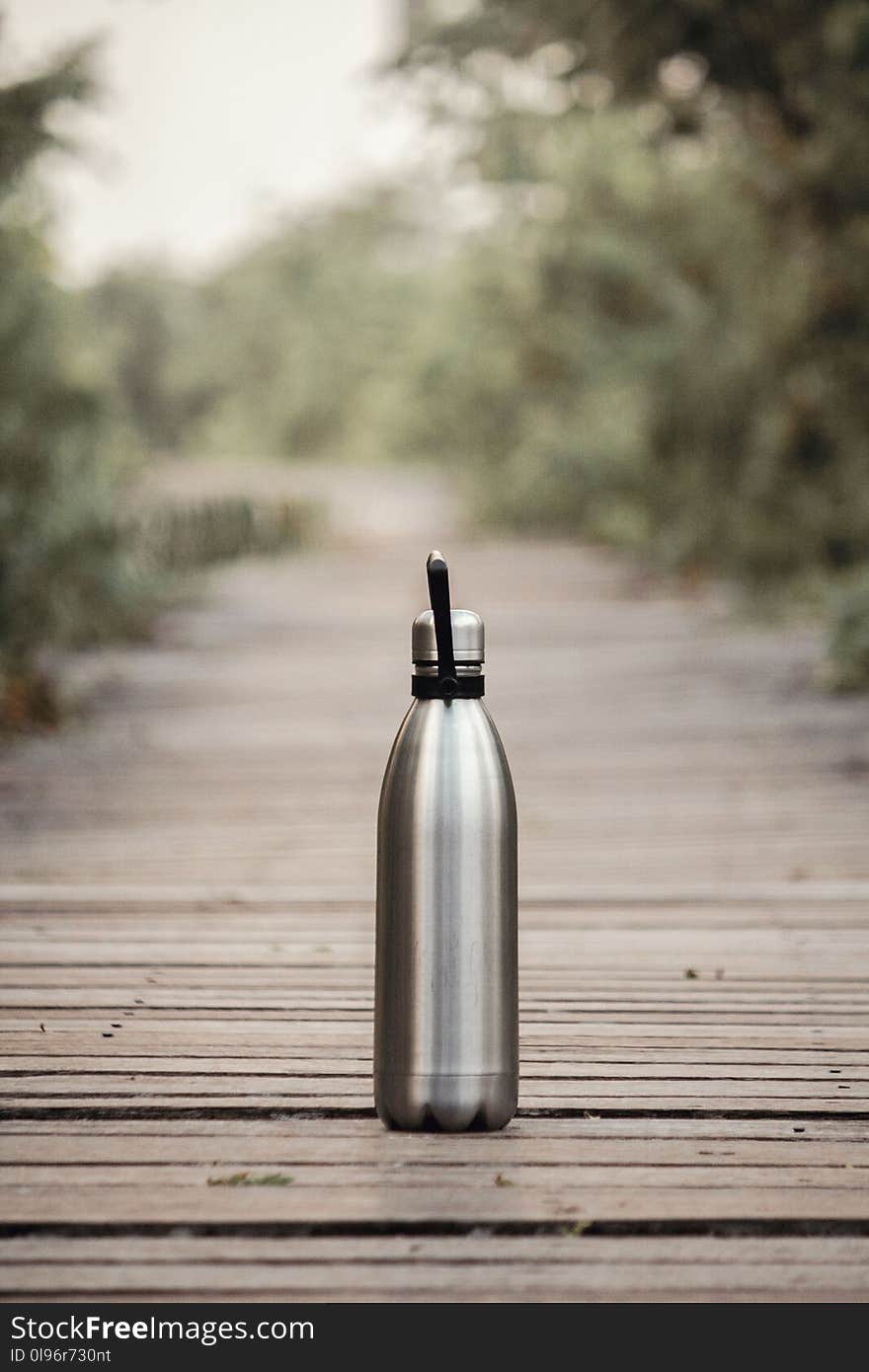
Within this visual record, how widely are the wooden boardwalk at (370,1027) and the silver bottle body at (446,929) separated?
0.06 metres

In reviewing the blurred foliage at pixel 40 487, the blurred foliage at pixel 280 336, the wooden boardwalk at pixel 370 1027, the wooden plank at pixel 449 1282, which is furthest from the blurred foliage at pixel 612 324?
the blurred foliage at pixel 280 336

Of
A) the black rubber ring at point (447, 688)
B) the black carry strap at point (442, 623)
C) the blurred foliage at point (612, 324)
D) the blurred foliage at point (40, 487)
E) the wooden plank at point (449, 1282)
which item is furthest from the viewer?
the blurred foliage at point (612, 324)

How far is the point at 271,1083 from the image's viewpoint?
2129 millimetres

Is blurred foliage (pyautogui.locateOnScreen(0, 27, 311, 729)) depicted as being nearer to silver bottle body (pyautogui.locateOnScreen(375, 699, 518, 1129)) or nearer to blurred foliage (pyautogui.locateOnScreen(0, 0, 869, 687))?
blurred foliage (pyautogui.locateOnScreen(0, 0, 869, 687))

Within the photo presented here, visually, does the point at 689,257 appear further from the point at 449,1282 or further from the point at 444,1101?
the point at 449,1282

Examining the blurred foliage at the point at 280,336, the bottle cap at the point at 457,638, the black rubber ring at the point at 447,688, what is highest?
the blurred foliage at the point at 280,336

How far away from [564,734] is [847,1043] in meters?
3.69

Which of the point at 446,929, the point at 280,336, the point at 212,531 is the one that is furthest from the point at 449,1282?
the point at 280,336

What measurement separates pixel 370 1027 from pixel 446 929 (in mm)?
524

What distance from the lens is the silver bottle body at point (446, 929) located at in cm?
194

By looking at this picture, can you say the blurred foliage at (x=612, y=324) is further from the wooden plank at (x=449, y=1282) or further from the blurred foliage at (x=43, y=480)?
the wooden plank at (x=449, y=1282)

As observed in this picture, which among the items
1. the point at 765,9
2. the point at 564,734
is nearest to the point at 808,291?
the point at 765,9

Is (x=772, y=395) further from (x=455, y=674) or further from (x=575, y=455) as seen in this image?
(x=455, y=674)

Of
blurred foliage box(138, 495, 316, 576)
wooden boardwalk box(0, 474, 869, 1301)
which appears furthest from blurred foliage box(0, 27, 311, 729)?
wooden boardwalk box(0, 474, 869, 1301)
